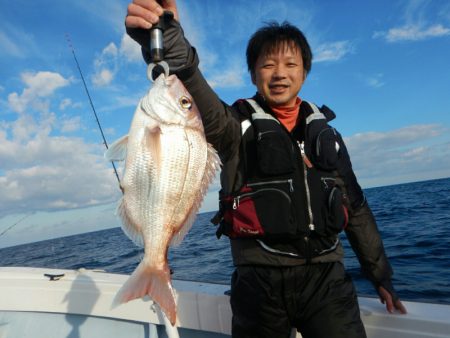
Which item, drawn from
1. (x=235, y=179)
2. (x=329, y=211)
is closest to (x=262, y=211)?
(x=235, y=179)

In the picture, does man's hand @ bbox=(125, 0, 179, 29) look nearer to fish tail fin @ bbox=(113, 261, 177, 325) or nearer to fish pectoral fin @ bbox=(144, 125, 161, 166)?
fish pectoral fin @ bbox=(144, 125, 161, 166)

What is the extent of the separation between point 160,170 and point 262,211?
860 mm

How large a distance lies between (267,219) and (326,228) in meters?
0.47

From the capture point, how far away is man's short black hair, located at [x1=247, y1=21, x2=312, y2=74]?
2.72 meters

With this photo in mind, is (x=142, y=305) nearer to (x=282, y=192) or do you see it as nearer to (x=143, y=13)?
(x=282, y=192)

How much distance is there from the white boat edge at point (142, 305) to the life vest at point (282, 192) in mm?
856

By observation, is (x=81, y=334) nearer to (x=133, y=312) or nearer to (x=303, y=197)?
(x=133, y=312)

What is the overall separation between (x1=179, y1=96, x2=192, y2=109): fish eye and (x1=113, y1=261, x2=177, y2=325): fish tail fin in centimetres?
88

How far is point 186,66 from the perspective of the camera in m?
1.88

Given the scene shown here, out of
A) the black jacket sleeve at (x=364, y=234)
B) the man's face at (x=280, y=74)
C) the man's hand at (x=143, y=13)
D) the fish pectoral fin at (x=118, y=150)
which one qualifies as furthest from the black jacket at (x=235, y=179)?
the fish pectoral fin at (x=118, y=150)

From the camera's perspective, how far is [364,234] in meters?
2.81

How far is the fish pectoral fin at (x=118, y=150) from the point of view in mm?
1815

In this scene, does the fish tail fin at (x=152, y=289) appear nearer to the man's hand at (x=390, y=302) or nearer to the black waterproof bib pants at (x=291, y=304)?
the black waterproof bib pants at (x=291, y=304)

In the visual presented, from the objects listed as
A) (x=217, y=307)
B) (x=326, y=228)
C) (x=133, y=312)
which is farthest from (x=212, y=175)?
(x=133, y=312)
